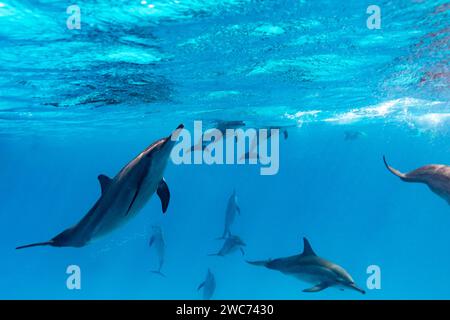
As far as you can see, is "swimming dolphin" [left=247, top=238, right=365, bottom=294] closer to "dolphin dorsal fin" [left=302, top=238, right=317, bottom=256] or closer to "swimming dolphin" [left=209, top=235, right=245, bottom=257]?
"dolphin dorsal fin" [left=302, top=238, right=317, bottom=256]

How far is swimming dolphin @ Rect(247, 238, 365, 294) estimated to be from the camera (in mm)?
8977

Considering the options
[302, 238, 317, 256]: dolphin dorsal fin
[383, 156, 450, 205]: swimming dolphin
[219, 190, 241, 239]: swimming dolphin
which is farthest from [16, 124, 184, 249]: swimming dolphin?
[219, 190, 241, 239]: swimming dolphin

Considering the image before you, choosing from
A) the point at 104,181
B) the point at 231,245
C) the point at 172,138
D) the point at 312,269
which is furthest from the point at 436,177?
the point at 231,245

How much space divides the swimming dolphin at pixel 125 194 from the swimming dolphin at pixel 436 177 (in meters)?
3.58

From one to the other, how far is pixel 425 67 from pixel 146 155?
1604 cm

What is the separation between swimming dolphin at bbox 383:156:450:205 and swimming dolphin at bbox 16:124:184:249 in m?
3.58

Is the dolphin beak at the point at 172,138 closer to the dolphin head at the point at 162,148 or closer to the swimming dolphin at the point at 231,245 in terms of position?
the dolphin head at the point at 162,148

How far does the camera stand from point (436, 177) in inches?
244

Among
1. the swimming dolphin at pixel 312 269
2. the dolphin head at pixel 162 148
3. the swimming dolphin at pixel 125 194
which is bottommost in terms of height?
the swimming dolphin at pixel 312 269

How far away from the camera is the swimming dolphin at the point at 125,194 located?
4637 millimetres

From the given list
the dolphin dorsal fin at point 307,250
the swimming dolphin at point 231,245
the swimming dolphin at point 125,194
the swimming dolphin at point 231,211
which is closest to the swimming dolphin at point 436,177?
the swimming dolphin at point 125,194

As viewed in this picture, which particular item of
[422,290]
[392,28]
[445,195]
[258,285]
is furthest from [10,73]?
[422,290]
